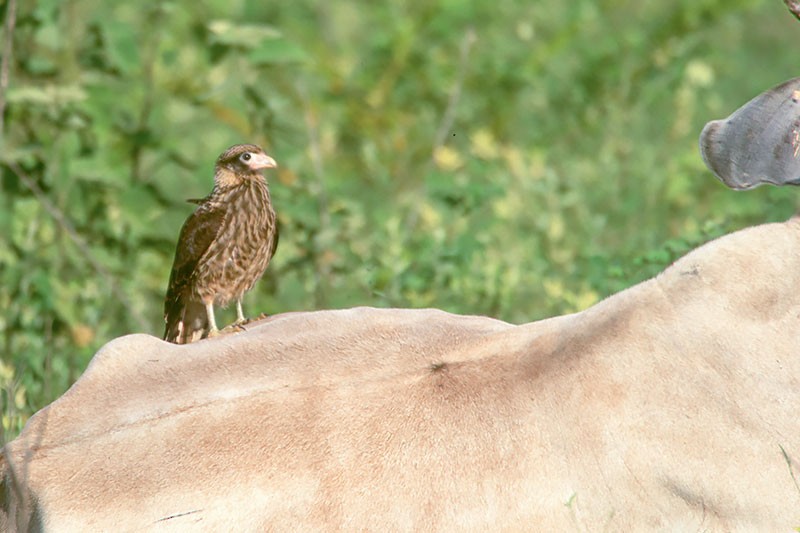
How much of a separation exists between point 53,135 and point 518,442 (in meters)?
4.34

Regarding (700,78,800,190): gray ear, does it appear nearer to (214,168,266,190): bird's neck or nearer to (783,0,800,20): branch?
(783,0,800,20): branch

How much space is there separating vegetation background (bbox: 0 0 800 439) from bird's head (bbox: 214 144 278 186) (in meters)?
0.64

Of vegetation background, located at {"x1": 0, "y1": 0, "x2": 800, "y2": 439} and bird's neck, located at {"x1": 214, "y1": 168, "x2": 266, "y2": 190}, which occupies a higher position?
bird's neck, located at {"x1": 214, "y1": 168, "x2": 266, "y2": 190}

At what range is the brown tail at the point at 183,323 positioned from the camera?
603 centimetres

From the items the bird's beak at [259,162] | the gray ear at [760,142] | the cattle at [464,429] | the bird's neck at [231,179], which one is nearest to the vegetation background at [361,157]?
the bird's neck at [231,179]

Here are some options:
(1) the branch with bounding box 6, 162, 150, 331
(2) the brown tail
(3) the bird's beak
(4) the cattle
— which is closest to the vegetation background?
(1) the branch with bounding box 6, 162, 150, 331

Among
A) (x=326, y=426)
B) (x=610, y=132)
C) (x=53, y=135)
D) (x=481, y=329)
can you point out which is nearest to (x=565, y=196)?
(x=610, y=132)

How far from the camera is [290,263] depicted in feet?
24.4

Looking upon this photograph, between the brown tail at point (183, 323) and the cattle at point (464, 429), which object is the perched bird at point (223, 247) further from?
the cattle at point (464, 429)

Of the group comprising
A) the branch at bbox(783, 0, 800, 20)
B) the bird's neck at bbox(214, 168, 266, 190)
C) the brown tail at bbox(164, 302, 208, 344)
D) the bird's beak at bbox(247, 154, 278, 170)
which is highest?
the branch at bbox(783, 0, 800, 20)

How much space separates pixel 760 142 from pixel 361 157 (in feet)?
18.3

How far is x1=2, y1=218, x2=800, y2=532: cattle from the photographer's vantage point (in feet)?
12.2

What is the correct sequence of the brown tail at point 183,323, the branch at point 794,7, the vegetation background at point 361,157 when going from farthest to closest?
the vegetation background at point 361,157 → the brown tail at point 183,323 → the branch at point 794,7

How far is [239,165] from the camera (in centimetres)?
611
